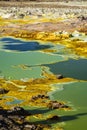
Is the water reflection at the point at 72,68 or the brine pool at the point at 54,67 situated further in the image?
the water reflection at the point at 72,68

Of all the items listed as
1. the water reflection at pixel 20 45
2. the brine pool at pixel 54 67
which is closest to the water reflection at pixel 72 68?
the brine pool at pixel 54 67

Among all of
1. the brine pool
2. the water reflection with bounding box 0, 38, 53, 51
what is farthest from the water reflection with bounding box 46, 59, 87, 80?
the water reflection with bounding box 0, 38, 53, 51

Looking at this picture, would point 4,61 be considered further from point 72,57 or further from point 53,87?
point 53,87

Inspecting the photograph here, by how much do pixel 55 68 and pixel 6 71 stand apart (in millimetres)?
6423

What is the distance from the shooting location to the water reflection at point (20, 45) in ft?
213

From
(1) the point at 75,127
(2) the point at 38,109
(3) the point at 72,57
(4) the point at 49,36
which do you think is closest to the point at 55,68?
(3) the point at 72,57

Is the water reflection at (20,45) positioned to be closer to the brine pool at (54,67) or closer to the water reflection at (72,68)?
the brine pool at (54,67)

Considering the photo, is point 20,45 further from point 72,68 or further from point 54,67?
point 72,68

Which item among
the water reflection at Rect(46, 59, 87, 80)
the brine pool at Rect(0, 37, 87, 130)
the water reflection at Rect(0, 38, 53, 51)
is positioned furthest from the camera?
the water reflection at Rect(0, 38, 53, 51)

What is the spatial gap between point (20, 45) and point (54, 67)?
19.2m

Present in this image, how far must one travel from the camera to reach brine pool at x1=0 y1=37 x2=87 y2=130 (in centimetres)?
3231

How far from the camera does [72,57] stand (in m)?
57.2

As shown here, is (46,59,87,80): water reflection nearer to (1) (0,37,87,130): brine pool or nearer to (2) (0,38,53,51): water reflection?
(1) (0,37,87,130): brine pool

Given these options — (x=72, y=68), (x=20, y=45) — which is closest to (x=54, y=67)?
(x=72, y=68)
